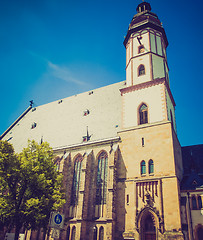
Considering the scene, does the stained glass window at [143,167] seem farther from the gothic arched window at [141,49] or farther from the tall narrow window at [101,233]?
the gothic arched window at [141,49]

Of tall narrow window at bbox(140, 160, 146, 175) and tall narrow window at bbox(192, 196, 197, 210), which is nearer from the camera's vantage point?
tall narrow window at bbox(192, 196, 197, 210)

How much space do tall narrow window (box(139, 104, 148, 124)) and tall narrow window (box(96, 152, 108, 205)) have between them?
→ 202 inches

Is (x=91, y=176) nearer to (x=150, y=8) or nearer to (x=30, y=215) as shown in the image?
(x=30, y=215)

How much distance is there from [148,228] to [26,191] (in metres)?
9.96

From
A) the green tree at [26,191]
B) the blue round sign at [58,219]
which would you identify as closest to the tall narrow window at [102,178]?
the green tree at [26,191]

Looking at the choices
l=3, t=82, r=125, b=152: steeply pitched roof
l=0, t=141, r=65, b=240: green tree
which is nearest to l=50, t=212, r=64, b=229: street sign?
l=0, t=141, r=65, b=240: green tree

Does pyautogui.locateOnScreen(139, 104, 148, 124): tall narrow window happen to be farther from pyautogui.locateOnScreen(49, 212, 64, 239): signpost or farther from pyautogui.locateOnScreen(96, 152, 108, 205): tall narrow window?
pyautogui.locateOnScreen(49, 212, 64, 239): signpost

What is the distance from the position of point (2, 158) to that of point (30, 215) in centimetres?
450

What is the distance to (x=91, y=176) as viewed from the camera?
2256 cm

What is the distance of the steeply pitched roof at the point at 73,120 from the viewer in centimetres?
2602

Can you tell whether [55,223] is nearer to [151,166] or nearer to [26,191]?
[26,191]

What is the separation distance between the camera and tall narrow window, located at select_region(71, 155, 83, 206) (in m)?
23.0

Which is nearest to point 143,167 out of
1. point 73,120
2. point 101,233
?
point 101,233

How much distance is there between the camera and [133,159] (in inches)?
828
